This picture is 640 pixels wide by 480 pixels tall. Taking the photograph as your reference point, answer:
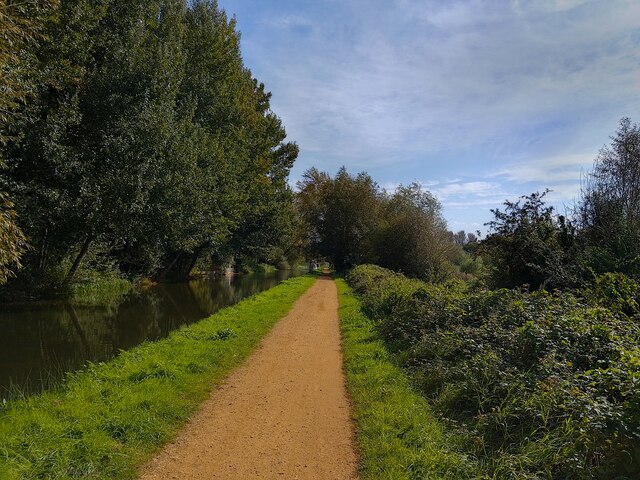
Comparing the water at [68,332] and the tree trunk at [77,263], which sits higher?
the tree trunk at [77,263]

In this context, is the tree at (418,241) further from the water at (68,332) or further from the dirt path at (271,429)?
the dirt path at (271,429)

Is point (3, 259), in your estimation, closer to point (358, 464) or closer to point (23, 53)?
point (358, 464)

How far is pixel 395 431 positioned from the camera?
18.5 ft

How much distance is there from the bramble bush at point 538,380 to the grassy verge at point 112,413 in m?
3.94

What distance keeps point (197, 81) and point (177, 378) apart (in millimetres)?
20938

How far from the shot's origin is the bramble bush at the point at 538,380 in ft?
13.5

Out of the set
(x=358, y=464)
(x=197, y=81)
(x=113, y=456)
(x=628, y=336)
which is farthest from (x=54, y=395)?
(x=197, y=81)

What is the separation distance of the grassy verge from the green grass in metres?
2.62

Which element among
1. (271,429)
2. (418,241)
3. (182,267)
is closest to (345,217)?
(418,241)

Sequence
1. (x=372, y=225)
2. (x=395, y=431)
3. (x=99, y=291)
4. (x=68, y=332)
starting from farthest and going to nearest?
1. (x=372, y=225)
2. (x=99, y=291)
3. (x=68, y=332)
4. (x=395, y=431)

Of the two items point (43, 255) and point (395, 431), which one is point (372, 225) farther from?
point (395, 431)

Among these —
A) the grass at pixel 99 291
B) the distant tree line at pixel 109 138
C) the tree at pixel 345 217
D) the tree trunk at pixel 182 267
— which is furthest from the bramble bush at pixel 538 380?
the tree at pixel 345 217

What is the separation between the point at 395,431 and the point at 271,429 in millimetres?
1724

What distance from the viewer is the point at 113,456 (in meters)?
4.69
